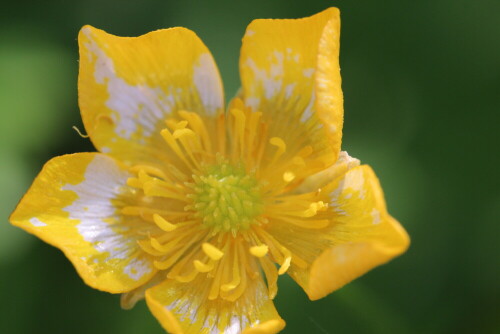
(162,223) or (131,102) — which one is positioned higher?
(131,102)

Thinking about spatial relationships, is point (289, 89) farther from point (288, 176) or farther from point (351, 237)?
point (351, 237)

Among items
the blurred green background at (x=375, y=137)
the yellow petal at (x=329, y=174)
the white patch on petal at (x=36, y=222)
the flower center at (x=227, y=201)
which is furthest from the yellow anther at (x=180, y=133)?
the blurred green background at (x=375, y=137)

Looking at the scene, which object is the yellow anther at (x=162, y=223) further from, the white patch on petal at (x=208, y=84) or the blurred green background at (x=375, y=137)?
the blurred green background at (x=375, y=137)

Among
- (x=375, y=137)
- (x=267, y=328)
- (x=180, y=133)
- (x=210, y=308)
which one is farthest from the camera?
(x=375, y=137)

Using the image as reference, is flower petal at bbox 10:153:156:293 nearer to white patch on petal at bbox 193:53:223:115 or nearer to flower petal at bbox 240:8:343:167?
white patch on petal at bbox 193:53:223:115

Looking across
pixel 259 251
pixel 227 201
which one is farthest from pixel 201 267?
pixel 227 201

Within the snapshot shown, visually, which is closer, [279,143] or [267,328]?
[267,328]

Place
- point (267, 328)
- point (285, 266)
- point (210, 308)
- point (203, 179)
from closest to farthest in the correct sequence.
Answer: point (267, 328)
point (285, 266)
point (210, 308)
point (203, 179)

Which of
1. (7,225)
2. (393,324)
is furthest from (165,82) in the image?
(393,324)
